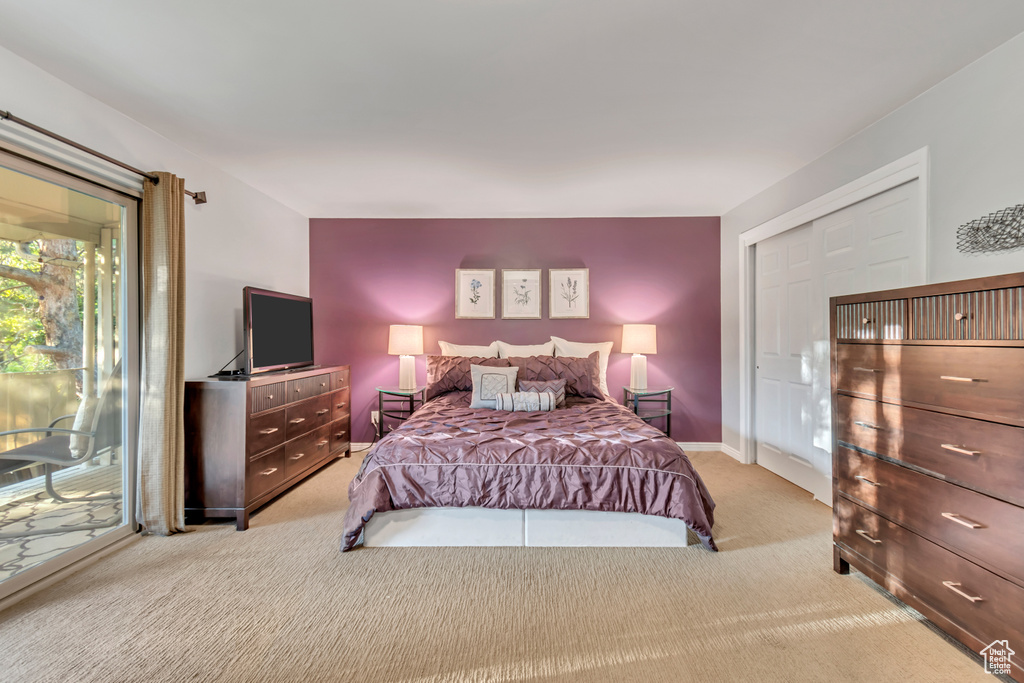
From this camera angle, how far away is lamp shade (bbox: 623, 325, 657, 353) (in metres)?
4.27

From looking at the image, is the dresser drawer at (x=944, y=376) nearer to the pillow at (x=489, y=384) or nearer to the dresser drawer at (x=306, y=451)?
the pillow at (x=489, y=384)

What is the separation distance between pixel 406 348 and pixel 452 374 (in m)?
0.64

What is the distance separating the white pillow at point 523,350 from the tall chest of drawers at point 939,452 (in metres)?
2.60

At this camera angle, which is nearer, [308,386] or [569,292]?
[308,386]

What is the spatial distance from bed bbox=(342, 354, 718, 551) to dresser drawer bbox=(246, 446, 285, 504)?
2.58 ft

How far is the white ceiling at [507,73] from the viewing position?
5.68 ft

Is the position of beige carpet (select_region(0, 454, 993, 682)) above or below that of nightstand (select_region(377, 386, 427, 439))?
below

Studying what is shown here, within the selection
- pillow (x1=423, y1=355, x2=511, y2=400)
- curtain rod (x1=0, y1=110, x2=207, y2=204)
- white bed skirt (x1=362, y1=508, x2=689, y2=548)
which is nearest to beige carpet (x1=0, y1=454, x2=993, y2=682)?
white bed skirt (x1=362, y1=508, x2=689, y2=548)

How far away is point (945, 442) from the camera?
1.66 m

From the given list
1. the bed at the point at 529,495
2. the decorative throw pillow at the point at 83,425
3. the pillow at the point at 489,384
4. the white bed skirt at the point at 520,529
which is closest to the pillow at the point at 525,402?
the pillow at the point at 489,384

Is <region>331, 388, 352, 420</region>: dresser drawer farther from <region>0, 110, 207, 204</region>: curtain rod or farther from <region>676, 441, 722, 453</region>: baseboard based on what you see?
<region>676, 441, 722, 453</region>: baseboard

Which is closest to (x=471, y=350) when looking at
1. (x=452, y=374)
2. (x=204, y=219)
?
(x=452, y=374)

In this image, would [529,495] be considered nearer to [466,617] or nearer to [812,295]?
[466,617]

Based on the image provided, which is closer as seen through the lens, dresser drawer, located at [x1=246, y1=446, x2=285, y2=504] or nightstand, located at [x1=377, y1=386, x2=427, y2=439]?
dresser drawer, located at [x1=246, y1=446, x2=285, y2=504]
